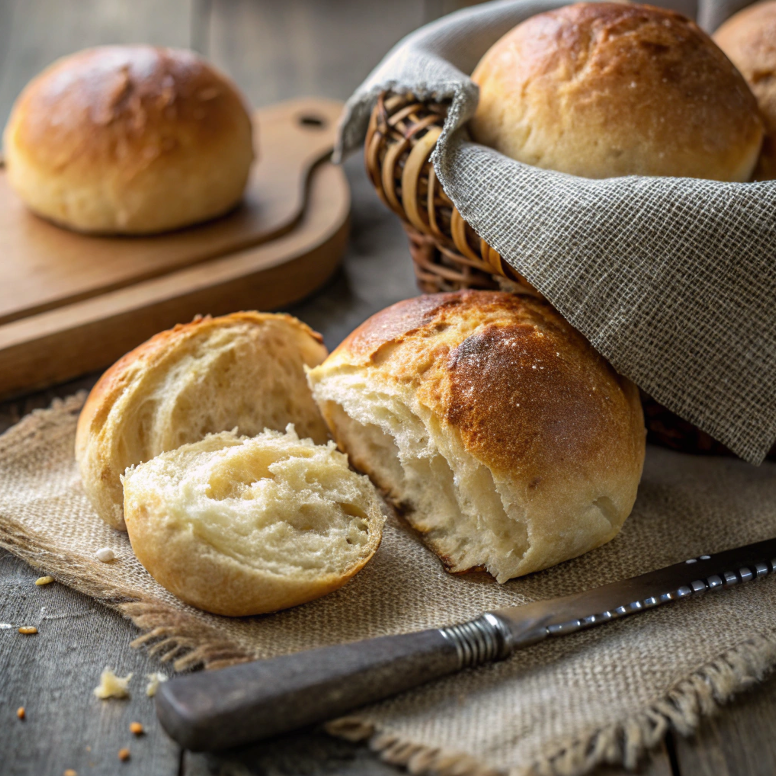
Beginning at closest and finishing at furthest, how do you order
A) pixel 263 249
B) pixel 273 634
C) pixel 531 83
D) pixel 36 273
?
pixel 273 634 → pixel 531 83 → pixel 36 273 → pixel 263 249

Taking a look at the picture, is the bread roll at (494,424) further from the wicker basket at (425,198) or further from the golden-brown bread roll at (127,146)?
the golden-brown bread roll at (127,146)

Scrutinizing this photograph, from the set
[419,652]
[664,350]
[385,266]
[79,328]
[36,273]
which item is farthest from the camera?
[385,266]

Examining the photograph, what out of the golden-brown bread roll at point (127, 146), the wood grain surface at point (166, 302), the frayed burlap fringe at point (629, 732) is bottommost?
the wood grain surface at point (166, 302)

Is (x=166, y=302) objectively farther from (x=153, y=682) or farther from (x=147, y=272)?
(x=153, y=682)

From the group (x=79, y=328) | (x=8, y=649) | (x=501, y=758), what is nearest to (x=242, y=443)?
(x=8, y=649)

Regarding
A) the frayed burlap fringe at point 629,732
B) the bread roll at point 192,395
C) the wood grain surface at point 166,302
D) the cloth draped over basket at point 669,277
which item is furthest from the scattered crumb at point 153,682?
the wood grain surface at point 166,302

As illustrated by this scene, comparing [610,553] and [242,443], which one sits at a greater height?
[242,443]

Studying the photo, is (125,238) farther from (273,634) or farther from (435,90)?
(273,634)
